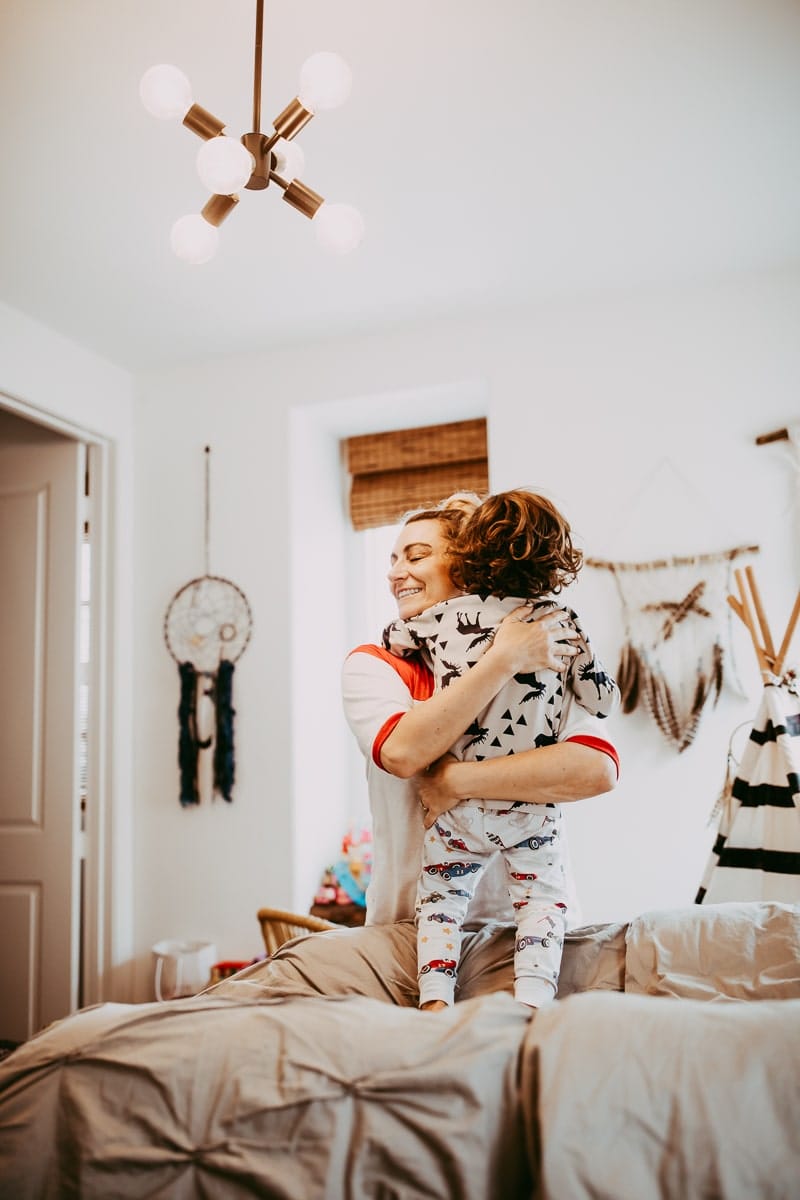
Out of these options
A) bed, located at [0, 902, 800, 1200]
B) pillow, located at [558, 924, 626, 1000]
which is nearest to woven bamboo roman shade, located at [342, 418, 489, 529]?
pillow, located at [558, 924, 626, 1000]

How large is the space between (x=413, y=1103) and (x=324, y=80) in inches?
60.2

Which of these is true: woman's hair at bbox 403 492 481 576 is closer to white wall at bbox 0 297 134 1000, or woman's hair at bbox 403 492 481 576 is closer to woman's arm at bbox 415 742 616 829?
woman's arm at bbox 415 742 616 829

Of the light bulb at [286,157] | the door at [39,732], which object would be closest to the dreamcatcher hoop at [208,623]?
the door at [39,732]

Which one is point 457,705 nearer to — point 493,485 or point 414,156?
point 414,156

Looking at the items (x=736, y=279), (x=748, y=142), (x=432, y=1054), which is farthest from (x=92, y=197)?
(x=432, y=1054)

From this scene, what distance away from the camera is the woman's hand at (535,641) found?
1.25m

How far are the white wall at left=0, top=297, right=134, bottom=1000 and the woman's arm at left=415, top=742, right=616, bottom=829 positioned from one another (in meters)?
2.31

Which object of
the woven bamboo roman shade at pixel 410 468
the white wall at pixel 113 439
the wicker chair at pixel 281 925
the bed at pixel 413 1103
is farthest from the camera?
the woven bamboo roman shade at pixel 410 468

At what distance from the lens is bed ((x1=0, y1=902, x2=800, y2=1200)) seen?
1.84ft

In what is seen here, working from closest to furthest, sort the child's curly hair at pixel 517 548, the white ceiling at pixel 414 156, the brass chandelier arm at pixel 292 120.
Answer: the child's curly hair at pixel 517 548
the brass chandelier arm at pixel 292 120
the white ceiling at pixel 414 156

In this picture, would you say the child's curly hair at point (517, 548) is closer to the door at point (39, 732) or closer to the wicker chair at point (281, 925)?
the wicker chair at point (281, 925)

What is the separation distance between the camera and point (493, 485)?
9.86ft

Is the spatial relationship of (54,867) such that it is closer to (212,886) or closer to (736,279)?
(212,886)

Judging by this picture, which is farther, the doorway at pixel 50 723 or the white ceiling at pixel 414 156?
the doorway at pixel 50 723
